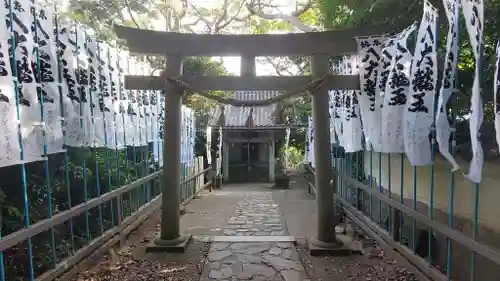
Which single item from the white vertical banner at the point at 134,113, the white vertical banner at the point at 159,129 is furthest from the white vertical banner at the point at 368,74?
the white vertical banner at the point at 159,129

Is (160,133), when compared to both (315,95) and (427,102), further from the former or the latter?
(427,102)

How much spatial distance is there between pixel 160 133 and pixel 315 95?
171 inches

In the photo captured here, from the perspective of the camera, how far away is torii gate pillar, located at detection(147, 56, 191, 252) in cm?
722

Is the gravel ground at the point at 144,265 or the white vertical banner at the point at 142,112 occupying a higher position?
the white vertical banner at the point at 142,112

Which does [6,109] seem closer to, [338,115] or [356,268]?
[356,268]

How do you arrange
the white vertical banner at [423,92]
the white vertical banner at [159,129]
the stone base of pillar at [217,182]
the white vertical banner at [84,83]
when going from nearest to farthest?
the white vertical banner at [423,92] → the white vertical banner at [84,83] → the white vertical banner at [159,129] → the stone base of pillar at [217,182]

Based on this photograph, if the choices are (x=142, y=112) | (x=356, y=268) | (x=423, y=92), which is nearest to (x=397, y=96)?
(x=423, y=92)

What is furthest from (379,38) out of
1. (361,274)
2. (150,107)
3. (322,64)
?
(150,107)

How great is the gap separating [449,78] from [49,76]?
419 cm

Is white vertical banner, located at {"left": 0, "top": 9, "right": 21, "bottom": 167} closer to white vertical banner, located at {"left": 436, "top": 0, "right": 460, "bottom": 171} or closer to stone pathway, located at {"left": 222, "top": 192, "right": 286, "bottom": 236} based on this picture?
white vertical banner, located at {"left": 436, "top": 0, "right": 460, "bottom": 171}

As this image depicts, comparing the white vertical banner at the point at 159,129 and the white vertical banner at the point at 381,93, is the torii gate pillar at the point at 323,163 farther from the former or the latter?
the white vertical banner at the point at 159,129

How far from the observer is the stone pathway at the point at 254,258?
19.4 ft

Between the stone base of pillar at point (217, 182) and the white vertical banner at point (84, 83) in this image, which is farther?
the stone base of pillar at point (217, 182)

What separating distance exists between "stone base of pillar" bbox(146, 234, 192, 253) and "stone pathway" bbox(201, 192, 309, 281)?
0.51 metres
